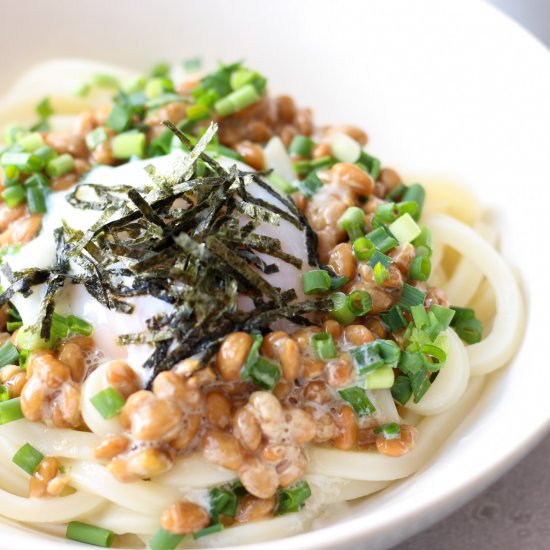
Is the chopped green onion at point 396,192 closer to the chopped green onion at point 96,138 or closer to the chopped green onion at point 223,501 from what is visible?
the chopped green onion at point 96,138

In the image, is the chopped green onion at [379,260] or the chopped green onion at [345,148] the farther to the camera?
the chopped green onion at [345,148]

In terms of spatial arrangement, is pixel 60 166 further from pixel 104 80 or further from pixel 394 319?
pixel 394 319

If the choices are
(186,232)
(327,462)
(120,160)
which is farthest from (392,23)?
(327,462)

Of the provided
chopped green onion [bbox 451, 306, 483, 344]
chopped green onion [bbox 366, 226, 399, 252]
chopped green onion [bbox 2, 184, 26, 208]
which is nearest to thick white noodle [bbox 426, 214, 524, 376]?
chopped green onion [bbox 451, 306, 483, 344]

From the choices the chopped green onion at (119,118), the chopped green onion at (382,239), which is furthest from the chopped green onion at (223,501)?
the chopped green onion at (119,118)

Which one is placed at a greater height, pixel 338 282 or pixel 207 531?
pixel 338 282

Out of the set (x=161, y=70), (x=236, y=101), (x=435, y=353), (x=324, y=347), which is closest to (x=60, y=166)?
(x=236, y=101)
